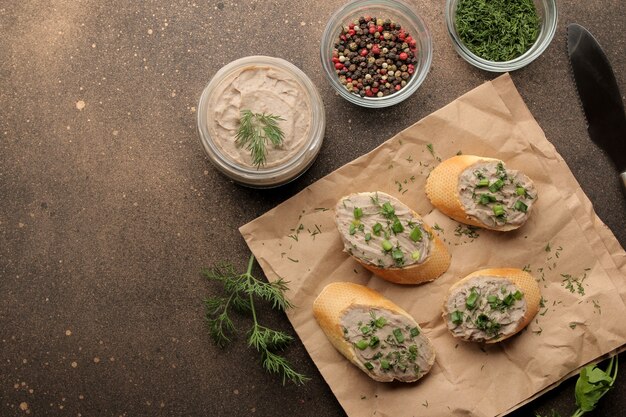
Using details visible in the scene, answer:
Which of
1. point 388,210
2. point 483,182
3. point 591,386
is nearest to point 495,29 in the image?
point 483,182

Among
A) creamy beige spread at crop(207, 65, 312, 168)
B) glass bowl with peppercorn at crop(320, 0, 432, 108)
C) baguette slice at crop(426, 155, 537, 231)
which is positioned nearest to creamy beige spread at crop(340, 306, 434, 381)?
baguette slice at crop(426, 155, 537, 231)

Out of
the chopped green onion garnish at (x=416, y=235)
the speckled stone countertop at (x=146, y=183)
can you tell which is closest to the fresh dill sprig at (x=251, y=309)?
the speckled stone countertop at (x=146, y=183)

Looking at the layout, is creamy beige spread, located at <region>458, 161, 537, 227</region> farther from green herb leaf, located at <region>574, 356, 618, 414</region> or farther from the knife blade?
green herb leaf, located at <region>574, 356, 618, 414</region>

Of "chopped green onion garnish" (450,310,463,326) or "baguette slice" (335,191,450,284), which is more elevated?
"baguette slice" (335,191,450,284)

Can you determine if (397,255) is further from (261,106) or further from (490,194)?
(261,106)

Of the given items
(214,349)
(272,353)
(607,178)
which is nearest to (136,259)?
(214,349)

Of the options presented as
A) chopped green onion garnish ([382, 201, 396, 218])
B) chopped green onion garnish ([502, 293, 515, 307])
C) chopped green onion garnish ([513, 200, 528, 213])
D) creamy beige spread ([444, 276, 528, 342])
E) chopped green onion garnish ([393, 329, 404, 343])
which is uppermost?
chopped green onion garnish ([513, 200, 528, 213])

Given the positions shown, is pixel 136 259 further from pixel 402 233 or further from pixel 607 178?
pixel 607 178
